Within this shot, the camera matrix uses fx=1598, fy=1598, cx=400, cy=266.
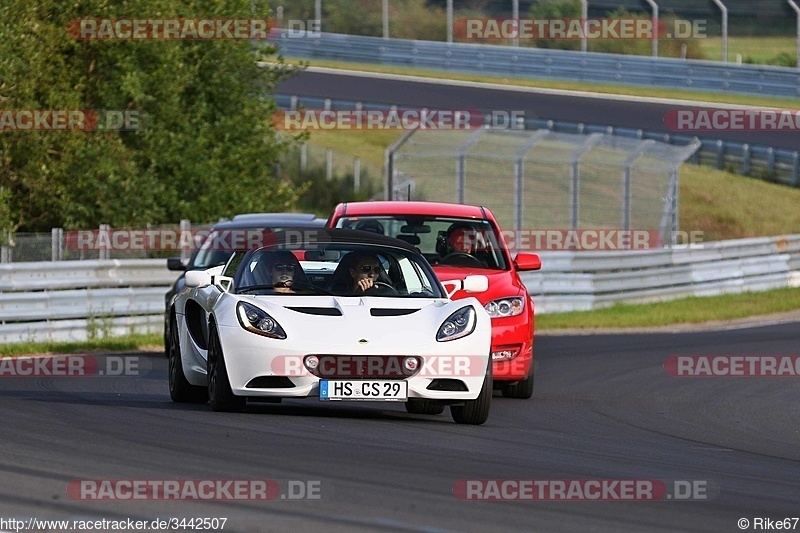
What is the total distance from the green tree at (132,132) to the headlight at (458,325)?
15746 mm

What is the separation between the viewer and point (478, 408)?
36.1 feet

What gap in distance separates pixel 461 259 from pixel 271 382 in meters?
4.23

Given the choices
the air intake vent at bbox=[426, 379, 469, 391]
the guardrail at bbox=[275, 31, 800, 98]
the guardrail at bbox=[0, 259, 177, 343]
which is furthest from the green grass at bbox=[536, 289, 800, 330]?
the air intake vent at bbox=[426, 379, 469, 391]

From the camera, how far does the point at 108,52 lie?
2833 cm

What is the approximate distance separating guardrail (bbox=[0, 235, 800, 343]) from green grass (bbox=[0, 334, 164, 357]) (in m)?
0.38

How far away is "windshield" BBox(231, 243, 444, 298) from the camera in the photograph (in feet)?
36.8

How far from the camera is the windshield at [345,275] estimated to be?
11227 mm

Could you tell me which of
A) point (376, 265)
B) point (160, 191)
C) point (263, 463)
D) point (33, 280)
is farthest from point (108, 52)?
point (263, 463)

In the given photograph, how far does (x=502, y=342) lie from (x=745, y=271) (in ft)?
60.3

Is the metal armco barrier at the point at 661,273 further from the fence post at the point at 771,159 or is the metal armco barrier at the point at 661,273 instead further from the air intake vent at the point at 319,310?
the air intake vent at the point at 319,310

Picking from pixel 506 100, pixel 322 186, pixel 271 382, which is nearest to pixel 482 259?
pixel 271 382

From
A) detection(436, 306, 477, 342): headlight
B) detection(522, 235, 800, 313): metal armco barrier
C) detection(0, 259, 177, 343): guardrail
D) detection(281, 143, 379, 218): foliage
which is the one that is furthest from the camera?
detection(281, 143, 379, 218): foliage

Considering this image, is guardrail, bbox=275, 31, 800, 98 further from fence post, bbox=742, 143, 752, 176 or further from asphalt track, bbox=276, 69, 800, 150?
fence post, bbox=742, 143, 752, 176

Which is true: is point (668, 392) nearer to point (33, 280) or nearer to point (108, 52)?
point (33, 280)
